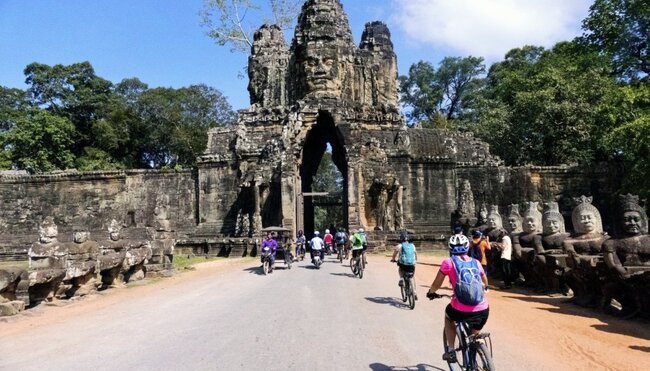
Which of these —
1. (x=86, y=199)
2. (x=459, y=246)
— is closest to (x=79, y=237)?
(x=459, y=246)

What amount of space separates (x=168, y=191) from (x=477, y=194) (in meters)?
16.5

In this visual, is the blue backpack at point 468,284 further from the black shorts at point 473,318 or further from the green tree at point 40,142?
the green tree at point 40,142

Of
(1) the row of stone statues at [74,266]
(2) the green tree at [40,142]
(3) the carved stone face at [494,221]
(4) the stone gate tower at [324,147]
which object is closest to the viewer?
(1) the row of stone statues at [74,266]

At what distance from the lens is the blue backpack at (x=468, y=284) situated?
4711 millimetres

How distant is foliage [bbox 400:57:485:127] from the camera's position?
5622 centimetres

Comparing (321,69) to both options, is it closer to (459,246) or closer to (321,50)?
(321,50)

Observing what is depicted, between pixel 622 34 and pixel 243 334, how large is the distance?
1051 inches

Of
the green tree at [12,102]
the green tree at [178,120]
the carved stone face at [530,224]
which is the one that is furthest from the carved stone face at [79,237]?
the green tree at [12,102]

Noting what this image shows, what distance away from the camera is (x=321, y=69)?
27.0 m

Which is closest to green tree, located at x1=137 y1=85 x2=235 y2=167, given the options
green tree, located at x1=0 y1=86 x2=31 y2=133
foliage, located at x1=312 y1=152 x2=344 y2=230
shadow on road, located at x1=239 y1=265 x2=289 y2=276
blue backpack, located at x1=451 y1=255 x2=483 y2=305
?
green tree, located at x1=0 y1=86 x2=31 y2=133

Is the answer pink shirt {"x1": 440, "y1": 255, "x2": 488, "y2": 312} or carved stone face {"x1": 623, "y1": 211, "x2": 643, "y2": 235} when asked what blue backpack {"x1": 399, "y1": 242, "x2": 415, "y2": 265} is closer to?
carved stone face {"x1": 623, "y1": 211, "x2": 643, "y2": 235}

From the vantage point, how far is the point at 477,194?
26.3 m

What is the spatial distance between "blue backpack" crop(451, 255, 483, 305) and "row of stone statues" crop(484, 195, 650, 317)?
397 cm

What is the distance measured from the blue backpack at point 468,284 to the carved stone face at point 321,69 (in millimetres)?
22869
